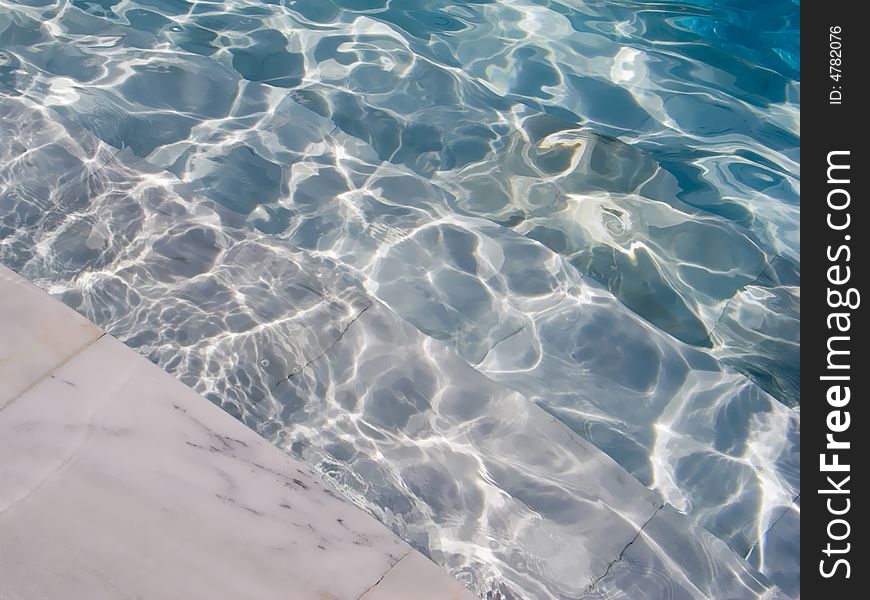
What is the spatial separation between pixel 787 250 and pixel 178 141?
2910 millimetres

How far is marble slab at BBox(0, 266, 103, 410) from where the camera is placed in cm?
279

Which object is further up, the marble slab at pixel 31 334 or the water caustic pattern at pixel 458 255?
the water caustic pattern at pixel 458 255

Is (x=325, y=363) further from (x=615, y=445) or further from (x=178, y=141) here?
(x=178, y=141)

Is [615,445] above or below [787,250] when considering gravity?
below

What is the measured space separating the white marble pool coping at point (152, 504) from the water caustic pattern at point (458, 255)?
12cm

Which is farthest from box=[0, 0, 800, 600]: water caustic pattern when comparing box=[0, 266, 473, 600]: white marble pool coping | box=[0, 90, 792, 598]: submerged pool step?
box=[0, 266, 473, 600]: white marble pool coping

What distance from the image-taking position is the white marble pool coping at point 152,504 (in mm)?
2371

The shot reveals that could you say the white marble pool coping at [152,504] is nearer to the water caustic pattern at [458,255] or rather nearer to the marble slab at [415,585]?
the marble slab at [415,585]
